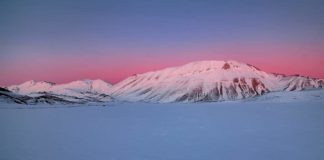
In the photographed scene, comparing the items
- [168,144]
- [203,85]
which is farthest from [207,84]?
[168,144]

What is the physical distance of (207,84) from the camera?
86.8m

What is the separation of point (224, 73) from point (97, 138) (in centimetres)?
8864

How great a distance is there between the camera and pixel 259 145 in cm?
553

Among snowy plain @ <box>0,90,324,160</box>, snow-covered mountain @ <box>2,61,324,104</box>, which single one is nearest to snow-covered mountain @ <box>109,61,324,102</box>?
snow-covered mountain @ <box>2,61,324,104</box>

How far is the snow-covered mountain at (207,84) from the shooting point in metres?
80.7

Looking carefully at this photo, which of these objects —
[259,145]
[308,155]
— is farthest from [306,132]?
[308,155]

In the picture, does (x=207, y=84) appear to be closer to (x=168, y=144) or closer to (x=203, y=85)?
→ (x=203, y=85)

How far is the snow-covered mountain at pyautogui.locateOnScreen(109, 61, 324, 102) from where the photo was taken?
265 feet

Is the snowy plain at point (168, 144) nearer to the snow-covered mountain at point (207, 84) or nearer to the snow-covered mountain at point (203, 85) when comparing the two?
the snow-covered mountain at point (203, 85)

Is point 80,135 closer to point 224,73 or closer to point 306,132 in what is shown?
point 306,132

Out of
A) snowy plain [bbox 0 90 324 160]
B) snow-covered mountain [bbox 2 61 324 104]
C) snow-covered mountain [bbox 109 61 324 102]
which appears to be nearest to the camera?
snowy plain [bbox 0 90 324 160]

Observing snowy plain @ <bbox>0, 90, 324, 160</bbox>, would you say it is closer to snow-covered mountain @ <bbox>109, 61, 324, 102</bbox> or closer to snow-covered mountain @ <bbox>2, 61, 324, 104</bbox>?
snow-covered mountain @ <bbox>2, 61, 324, 104</bbox>

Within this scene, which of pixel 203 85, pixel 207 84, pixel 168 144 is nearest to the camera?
pixel 168 144

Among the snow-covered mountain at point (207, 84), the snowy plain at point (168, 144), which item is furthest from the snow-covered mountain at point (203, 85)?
the snowy plain at point (168, 144)
